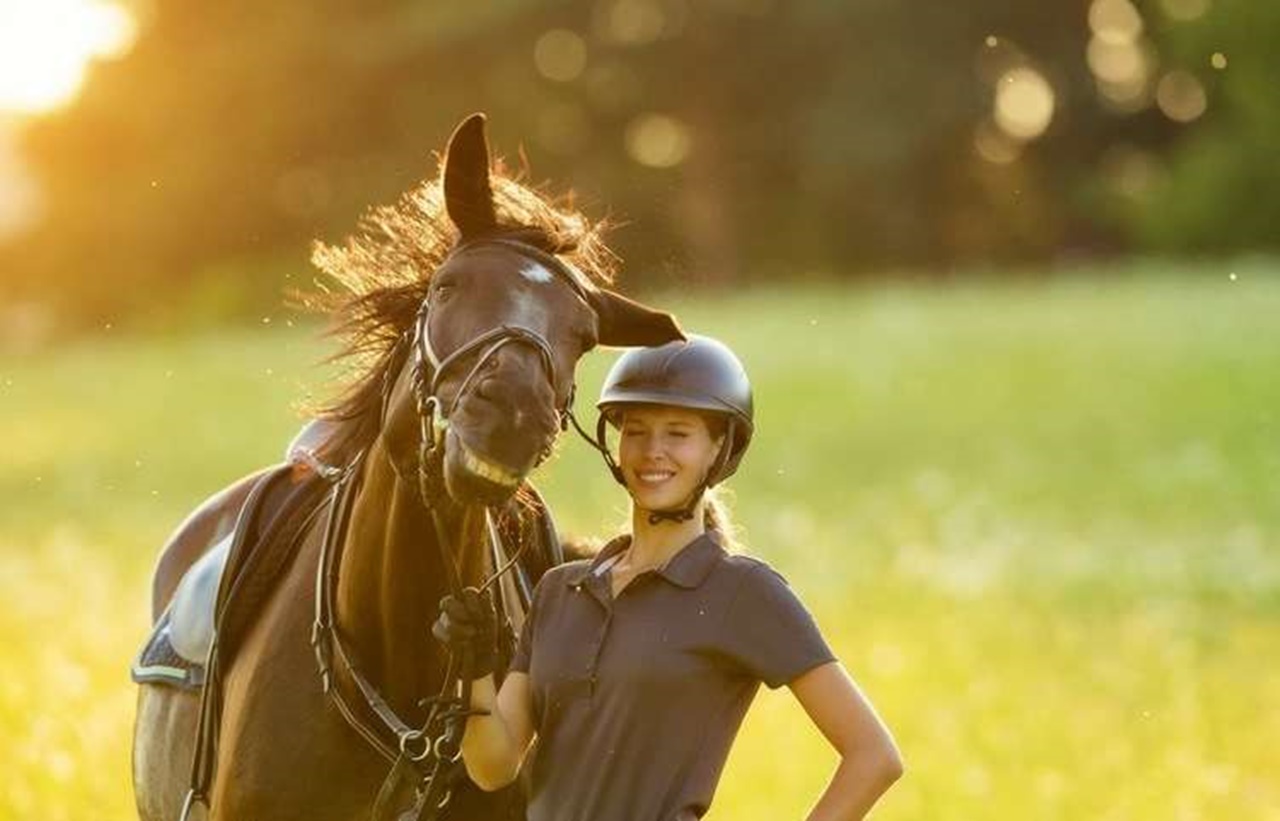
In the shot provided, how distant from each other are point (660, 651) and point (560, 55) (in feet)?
152

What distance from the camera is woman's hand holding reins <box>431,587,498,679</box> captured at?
5.42 meters

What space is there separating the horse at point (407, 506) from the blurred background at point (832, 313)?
55cm

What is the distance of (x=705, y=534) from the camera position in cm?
571

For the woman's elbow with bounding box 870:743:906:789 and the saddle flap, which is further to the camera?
the saddle flap

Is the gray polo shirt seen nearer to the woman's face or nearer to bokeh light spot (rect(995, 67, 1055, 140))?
the woman's face

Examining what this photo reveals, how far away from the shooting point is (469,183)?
5734 mm

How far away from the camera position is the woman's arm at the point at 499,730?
5707 millimetres

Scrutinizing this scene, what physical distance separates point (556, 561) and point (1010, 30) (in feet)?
148

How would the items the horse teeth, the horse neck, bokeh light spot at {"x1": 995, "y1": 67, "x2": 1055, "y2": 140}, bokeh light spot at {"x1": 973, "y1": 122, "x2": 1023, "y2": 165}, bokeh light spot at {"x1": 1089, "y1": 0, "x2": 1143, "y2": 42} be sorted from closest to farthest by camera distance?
the horse teeth < the horse neck < bokeh light spot at {"x1": 1089, "y1": 0, "x2": 1143, "y2": 42} < bokeh light spot at {"x1": 995, "y1": 67, "x2": 1055, "y2": 140} < bokeh light spot at {"x1": 973, "y1": 122, "x2": 1023, "y2": 165}

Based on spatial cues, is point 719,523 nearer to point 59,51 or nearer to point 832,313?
point 832,313

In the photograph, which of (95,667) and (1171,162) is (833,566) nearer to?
(95,667)

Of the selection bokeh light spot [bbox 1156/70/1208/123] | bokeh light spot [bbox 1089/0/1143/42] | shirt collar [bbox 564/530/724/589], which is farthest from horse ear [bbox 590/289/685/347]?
bokeh light spot [bbox 1156/70/1208/123]

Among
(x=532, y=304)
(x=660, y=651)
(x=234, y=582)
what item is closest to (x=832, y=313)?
(x=234, y=582)

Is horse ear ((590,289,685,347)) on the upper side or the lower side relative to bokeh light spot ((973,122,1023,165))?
lower
